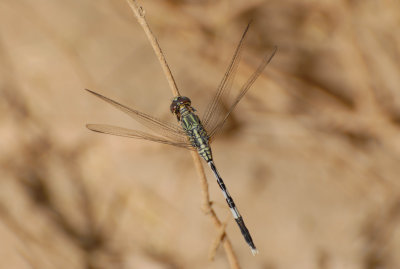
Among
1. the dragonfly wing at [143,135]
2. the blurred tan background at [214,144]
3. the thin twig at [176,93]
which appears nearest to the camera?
the thin twig at [176,93]

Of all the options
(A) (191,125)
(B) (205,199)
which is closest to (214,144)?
(A) (191,125)

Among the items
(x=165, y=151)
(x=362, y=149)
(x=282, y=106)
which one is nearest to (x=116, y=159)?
(x=165, y=151)

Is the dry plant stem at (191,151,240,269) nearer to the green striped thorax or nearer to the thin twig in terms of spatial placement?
the thin twig

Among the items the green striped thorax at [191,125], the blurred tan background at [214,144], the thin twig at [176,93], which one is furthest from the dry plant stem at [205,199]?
the blurred tan background at [214,144]

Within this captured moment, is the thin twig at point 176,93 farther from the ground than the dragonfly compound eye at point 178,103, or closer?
closer

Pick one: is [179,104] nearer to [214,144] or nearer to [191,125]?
[191,125]

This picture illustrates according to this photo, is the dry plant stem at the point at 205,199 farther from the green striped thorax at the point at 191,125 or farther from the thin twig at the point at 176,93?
the green striped thorax at the point at 191,125

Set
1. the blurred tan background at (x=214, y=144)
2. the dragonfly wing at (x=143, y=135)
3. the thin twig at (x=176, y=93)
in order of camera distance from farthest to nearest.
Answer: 1. the blurred tan background at (x=214, y=144)
2. the dragonfly wing at (x=143, y=135)
3. the thin twig at (x=176, y=93)
